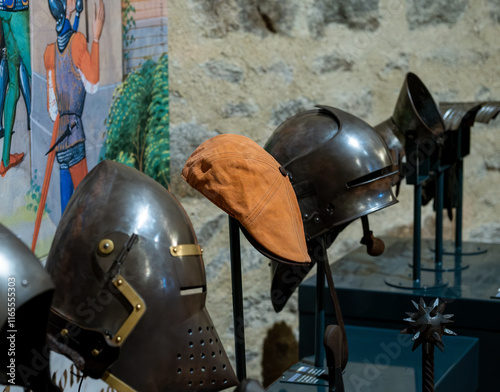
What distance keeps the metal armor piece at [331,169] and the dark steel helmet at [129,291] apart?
0.54 m

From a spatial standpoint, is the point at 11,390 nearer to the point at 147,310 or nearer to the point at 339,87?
the point at 147,310

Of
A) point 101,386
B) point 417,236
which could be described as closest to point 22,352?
point 101,386

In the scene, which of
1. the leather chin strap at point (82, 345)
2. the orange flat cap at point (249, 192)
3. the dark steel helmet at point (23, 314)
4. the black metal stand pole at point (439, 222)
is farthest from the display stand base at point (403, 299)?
the dark steel helmet at point (23, 314)

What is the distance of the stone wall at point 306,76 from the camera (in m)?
2.65

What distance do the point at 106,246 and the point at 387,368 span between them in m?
1.02

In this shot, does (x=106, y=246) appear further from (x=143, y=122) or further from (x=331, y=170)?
(x=143, y=122)

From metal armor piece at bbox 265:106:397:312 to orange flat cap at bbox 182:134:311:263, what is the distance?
0.84 feet

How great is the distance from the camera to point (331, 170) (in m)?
1.83

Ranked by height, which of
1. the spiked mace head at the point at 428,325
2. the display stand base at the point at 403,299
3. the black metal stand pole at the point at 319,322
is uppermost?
the spiked mace head at the point at 428,325

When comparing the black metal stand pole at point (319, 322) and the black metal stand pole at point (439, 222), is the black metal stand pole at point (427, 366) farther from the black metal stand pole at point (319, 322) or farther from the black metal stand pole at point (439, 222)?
the black metal stand pole at point (439, 222)

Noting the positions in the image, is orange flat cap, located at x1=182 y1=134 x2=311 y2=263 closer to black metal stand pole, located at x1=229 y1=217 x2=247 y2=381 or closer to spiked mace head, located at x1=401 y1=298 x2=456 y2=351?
black metal stand pole, located at x1=229 y1=217 x2=247 y2=381

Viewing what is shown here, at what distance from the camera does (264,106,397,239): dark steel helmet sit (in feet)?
5.99

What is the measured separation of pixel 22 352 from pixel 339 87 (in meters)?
2.12

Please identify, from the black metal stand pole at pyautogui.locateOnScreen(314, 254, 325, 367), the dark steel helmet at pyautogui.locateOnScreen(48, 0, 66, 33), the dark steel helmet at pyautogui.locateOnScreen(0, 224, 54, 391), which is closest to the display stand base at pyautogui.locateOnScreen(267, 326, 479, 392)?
the black metal stand pole at pyautogui.locateOnScreen(314, 254, 325, 367)
